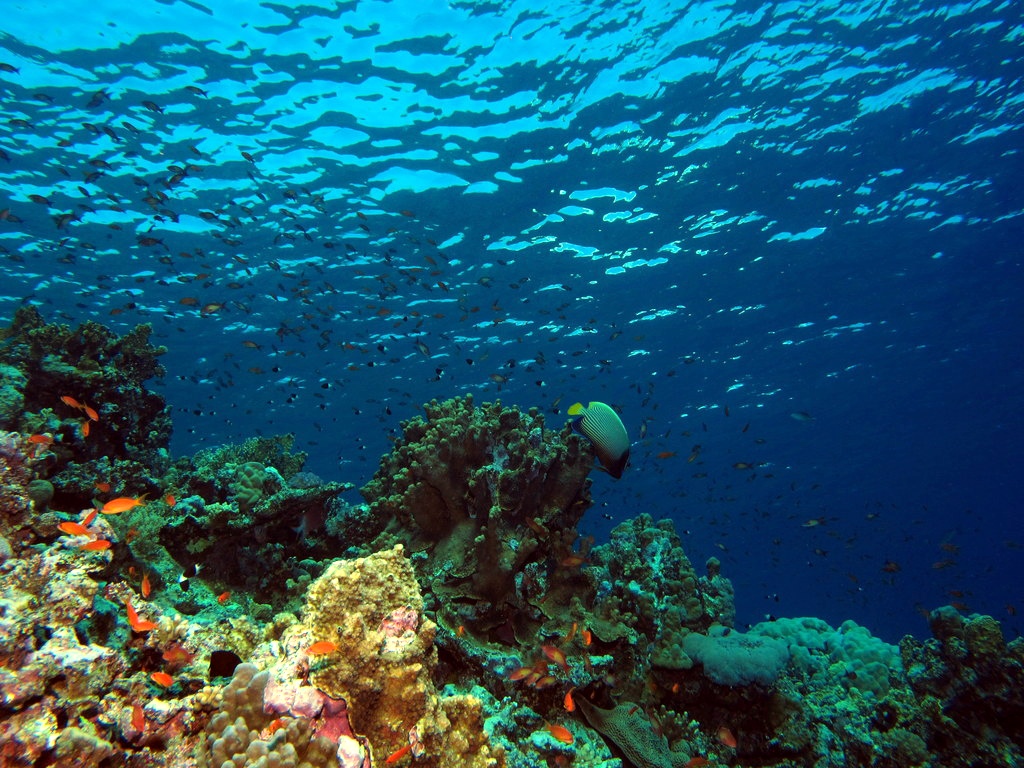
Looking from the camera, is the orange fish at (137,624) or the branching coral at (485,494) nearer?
the orange fish at (137,624)

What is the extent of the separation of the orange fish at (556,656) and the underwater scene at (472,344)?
3 centimetres

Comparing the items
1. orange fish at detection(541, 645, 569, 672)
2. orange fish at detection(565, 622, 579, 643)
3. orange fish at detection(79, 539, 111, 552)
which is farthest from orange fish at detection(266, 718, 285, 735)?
orange fish at detection(565, 622, 579, 643)

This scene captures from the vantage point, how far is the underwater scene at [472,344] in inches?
127

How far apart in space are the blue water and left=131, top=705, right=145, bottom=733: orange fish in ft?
29.4

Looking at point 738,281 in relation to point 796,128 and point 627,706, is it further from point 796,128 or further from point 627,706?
point 627,706

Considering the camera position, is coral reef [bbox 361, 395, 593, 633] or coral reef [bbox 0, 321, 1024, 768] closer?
coral reef [bbox 0, 321, 1024, 768]

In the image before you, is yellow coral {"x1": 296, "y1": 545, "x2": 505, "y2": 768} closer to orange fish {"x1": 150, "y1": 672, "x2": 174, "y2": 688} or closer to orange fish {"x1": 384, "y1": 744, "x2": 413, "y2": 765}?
orange fish {"x1": 384, "y1": 744, "x2": 413, "y2": 765}

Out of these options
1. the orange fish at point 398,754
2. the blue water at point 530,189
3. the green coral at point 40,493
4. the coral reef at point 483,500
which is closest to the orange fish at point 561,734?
the coral reef at point 483,500

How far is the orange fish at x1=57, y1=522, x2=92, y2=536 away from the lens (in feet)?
12.5

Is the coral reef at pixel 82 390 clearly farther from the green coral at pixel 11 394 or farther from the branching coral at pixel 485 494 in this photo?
the branching coral at pixel 485 494

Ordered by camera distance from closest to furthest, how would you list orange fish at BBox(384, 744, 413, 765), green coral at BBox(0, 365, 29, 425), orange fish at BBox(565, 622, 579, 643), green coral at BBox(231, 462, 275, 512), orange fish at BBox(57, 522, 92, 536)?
orange fish at BBox(384, 744, 413, 765)
orange fish at BBox(57, 522, 92, 536)
orange fish at BBox(565, 622, 579, 643)
green coral at BBox(0, 365, 29, 425)
green coral at BBox(231, 462, 275, 512)

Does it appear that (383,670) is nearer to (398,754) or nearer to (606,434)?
(398,754)

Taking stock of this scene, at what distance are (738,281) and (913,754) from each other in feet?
63.6

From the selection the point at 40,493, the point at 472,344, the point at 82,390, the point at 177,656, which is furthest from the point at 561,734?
the point at 472,344
